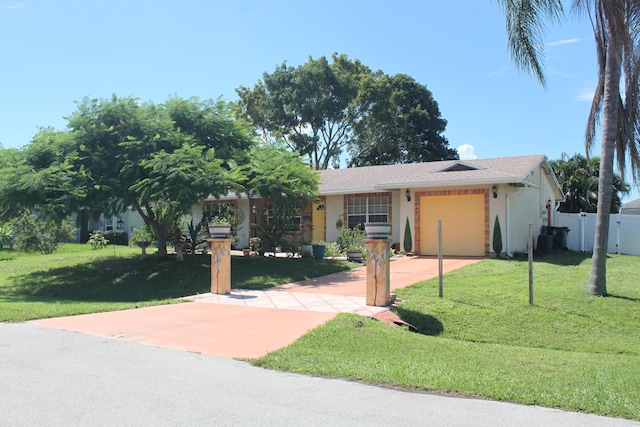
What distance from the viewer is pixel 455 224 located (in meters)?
18.7

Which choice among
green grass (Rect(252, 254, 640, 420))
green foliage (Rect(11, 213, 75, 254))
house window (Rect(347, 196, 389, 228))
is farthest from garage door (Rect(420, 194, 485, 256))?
green foliage (Rect(11, 213, 75, 254))

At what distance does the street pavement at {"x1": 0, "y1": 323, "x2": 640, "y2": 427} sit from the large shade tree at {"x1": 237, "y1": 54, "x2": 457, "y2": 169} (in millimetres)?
34728

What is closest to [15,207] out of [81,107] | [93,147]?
[93,147]

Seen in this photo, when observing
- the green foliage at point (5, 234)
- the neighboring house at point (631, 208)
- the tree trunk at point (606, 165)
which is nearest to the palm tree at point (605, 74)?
the tree trunk at point (606, 165)

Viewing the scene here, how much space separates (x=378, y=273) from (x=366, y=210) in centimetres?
1150

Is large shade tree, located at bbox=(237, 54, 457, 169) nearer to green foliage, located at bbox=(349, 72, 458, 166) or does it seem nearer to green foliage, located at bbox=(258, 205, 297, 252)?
green foliage, located at bbox=(349, 72, 458, 166)

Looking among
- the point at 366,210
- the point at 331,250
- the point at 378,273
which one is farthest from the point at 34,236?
the point at 378,273

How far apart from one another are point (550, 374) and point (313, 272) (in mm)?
9975

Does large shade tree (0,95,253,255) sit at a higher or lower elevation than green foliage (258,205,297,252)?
higher

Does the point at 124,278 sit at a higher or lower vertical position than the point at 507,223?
lower

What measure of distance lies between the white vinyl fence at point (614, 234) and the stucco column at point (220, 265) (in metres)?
15.3

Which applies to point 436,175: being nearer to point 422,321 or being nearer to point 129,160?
point 422,321

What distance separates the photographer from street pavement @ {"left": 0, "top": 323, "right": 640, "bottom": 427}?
14.1 ft

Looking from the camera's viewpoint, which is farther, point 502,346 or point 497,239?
point 497,239
